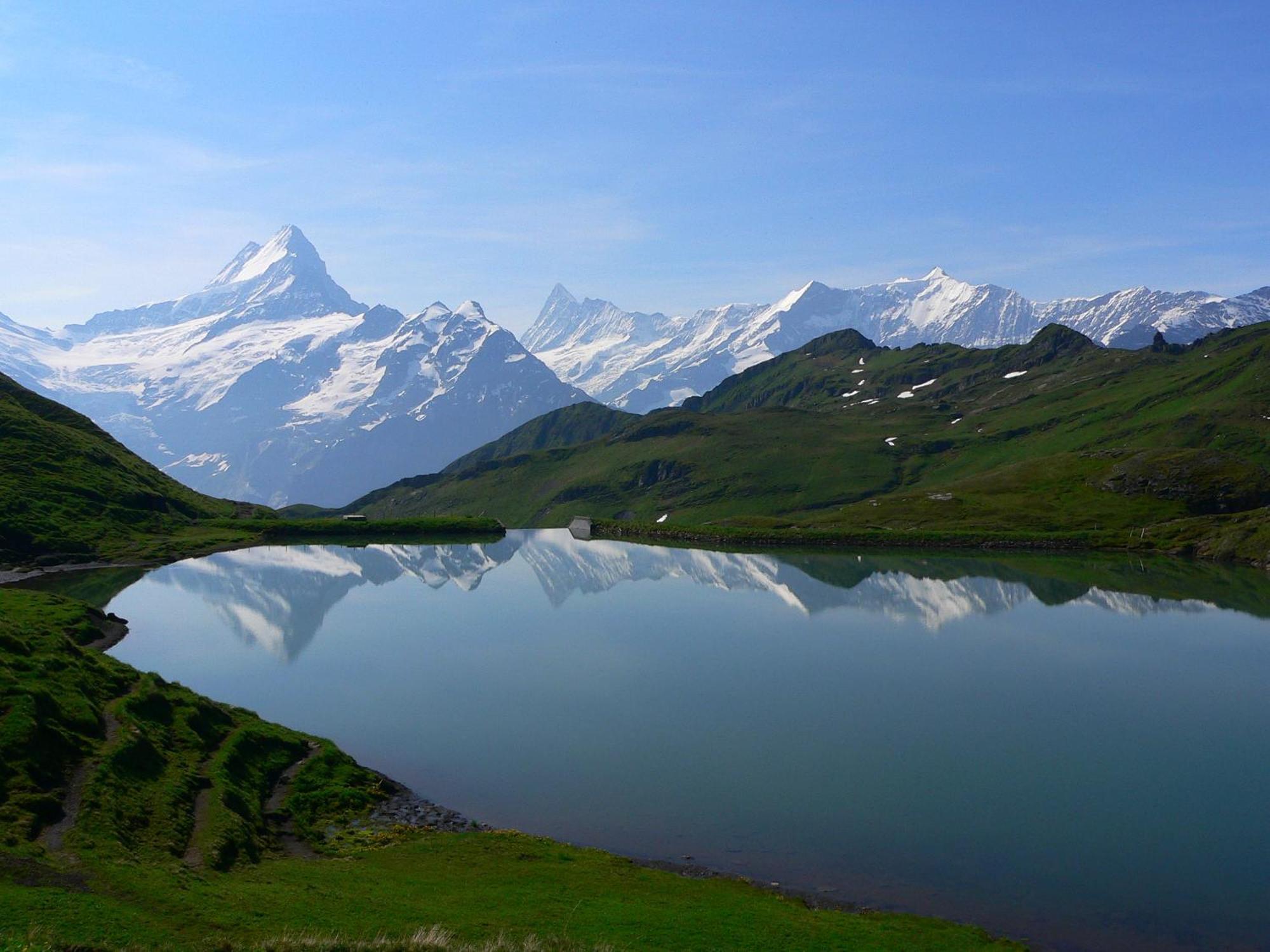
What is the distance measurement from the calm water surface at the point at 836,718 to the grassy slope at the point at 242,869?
5.37 meters

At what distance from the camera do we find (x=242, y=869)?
3794cm

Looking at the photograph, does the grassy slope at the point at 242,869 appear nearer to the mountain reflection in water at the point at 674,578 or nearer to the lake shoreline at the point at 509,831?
the lake shoreline at the point at 509,831

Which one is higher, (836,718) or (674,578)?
(674,578)

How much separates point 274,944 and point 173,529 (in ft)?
530

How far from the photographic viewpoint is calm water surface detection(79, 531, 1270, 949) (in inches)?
1746

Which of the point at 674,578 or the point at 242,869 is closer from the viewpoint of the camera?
Answer: the point at 242,869

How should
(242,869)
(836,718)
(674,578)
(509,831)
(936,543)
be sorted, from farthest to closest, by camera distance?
1. (936,543)
2. (674,578)
3. (836,718)
4. (509,831)
5. (242,869)

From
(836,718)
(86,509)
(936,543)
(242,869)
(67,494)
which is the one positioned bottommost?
(242,869)

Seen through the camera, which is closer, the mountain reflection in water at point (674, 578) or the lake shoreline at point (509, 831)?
the lake shoreline at point (509, 831)

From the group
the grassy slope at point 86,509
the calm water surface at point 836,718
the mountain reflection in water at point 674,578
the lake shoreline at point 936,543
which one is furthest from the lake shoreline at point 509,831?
the lake shoreline at point 936,543

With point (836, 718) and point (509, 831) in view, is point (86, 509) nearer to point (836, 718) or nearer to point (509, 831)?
point (836, 718)

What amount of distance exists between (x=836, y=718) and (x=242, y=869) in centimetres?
4234

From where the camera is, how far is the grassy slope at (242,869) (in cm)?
3016

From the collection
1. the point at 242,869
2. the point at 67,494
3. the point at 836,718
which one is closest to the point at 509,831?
the point at 242,869
